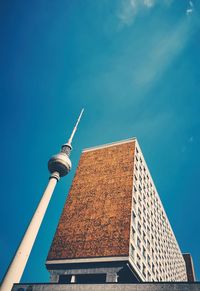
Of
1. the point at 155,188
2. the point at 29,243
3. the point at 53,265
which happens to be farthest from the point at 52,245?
the point at 155,188

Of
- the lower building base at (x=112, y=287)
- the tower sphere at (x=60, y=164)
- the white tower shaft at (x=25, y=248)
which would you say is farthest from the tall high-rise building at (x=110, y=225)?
the white tower shaft at (x=25, y=248)

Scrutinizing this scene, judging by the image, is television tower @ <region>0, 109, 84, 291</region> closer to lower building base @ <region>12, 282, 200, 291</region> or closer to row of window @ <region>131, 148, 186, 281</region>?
lower building base @ <region>12, 282, 200, 291</region>

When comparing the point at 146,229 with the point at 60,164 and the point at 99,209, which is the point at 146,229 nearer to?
the point at 99,209

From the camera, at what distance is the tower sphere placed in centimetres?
4694

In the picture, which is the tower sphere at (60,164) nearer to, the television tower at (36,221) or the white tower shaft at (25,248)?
the television tower at (36,221)

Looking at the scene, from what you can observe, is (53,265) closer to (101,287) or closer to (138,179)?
(101,287)

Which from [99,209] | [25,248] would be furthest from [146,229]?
[25,248]

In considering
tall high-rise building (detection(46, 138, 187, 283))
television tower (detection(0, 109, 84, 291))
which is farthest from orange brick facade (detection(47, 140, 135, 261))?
television tower (detection(0, 109, 84, 291))

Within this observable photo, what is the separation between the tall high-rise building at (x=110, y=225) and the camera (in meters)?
33.8

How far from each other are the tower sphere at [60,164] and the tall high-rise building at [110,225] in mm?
3449

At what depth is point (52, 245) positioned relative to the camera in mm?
39156

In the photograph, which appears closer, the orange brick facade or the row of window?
the orange brick facade

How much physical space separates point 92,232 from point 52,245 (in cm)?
677

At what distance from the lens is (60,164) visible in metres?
46.8
